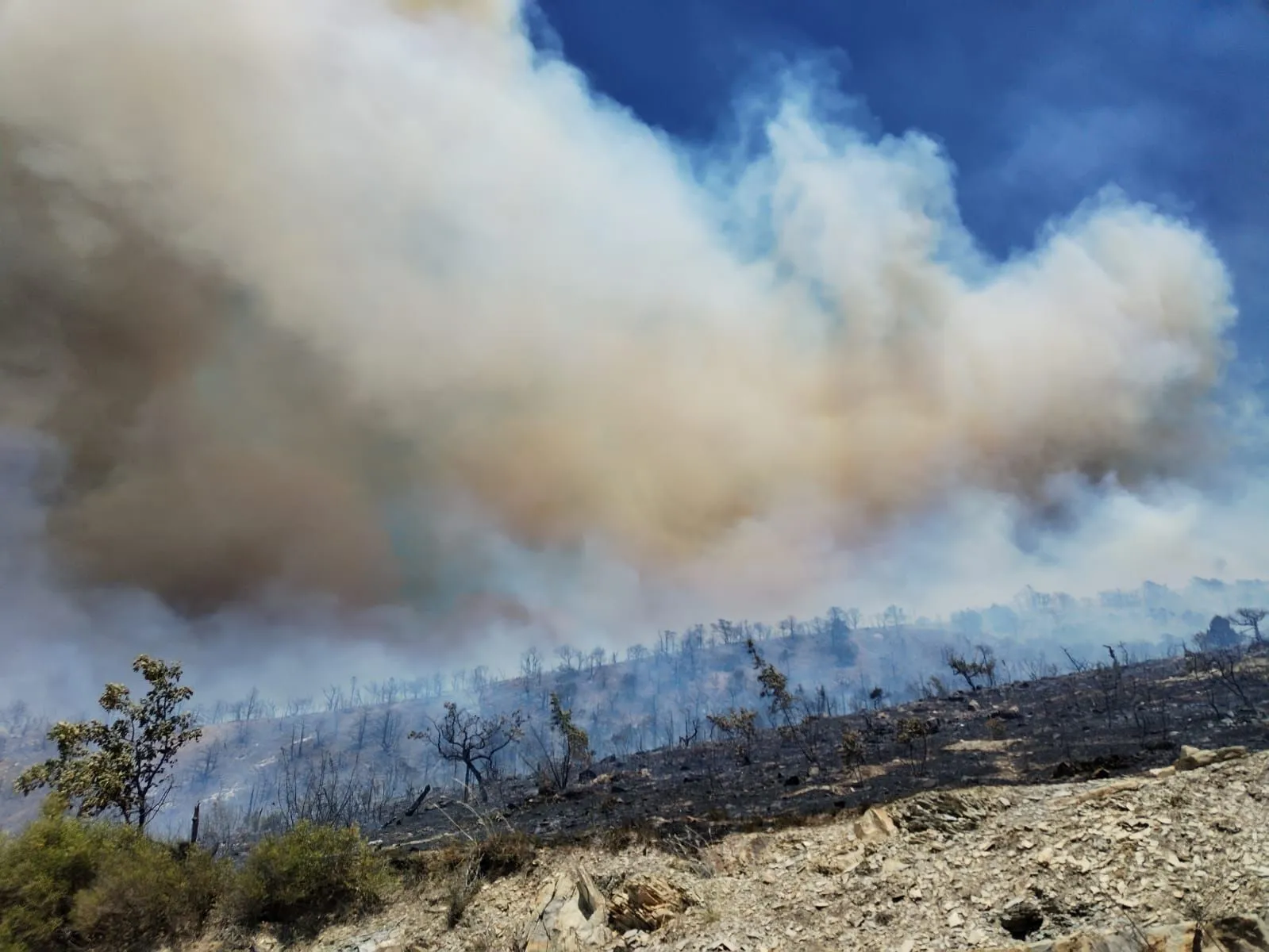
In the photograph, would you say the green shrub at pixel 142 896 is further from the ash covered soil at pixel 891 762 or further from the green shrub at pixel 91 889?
the ash covered soil at pixel 891 762

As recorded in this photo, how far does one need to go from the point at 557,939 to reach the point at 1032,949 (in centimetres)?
1175

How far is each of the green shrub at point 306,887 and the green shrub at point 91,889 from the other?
1914mm

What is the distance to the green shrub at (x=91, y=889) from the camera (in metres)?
20.4

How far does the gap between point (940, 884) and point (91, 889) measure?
2601cm

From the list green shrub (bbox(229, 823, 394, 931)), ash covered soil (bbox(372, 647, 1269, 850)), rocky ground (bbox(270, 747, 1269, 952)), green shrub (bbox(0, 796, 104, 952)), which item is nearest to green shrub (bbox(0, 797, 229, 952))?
green shrub (bbox(0, 796, 104, 952))

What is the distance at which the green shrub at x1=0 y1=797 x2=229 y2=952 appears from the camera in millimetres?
20359

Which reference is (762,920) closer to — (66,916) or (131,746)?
(66,916)

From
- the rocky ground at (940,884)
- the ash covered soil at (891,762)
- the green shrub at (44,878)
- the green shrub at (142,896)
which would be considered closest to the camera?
the rocky ground at (940,884)

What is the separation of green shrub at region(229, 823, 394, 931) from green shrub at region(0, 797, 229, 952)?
A: 1.91m

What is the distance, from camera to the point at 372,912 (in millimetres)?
22406

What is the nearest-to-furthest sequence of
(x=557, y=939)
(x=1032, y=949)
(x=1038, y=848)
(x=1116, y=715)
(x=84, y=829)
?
(x=1032, y=949)
(x=1038, y=848)
(x=557, y=939)
(x=84, y=829)
(x=1116, y=715)

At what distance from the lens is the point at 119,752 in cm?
3053

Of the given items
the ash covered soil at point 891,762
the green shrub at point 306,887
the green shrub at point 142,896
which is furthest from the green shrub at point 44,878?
the ash covered soil at point 891,762

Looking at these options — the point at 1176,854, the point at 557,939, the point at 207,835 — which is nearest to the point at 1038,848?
the point at 1176,854
